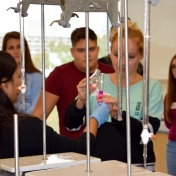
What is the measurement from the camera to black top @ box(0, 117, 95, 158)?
1129 millimetres

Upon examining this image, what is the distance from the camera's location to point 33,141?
1159 millimetres

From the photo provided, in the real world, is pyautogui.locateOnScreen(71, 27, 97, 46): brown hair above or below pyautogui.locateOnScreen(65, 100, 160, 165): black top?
above

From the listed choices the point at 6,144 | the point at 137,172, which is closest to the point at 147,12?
the point at 137,172

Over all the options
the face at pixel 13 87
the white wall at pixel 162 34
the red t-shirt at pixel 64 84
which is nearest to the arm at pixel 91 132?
the face at pixel 13 87

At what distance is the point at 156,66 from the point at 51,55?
0.94m

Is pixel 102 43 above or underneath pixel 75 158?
above

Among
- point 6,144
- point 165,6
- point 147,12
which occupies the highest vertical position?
point 165,6

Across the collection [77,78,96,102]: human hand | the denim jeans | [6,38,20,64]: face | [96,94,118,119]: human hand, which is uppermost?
[6,38,20,64]: face

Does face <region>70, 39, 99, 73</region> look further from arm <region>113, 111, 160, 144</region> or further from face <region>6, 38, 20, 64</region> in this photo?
arm <region>113, 111, 160, 144</region>

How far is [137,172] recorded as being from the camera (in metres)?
0.81

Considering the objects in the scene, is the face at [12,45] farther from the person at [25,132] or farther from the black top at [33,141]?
the black top at [33,141]

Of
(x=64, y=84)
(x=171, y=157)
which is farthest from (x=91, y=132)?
(x=171, y=157)

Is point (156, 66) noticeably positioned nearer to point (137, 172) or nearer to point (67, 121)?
point (67, 121)

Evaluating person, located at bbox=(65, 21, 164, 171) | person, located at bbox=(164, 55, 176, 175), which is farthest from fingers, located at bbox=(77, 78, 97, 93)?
person, located at bbox=(164, 55, 176, 175)
